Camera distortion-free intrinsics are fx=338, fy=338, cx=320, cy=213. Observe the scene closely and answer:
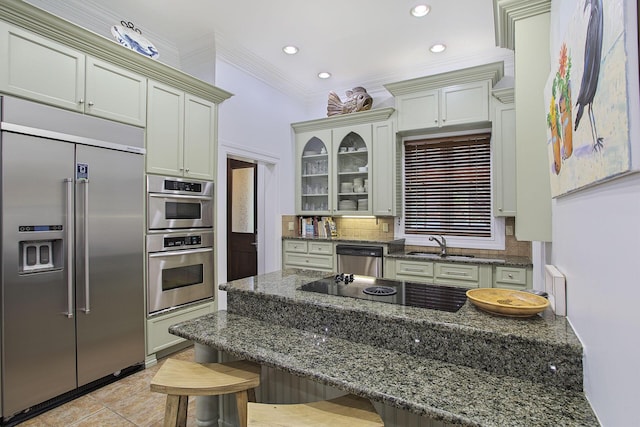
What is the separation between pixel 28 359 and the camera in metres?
2.12

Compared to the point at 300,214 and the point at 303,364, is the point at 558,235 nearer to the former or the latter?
the point at 303,364

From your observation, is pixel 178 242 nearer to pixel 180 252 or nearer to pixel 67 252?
pixel 180 252

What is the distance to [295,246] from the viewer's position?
4.61 m

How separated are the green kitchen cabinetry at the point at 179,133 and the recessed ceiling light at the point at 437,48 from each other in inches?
96.7

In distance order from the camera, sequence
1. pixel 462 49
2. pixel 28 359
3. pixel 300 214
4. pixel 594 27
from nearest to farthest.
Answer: pixel 594 27, pixel 28 359, pixel 462 49, pixel 300 214

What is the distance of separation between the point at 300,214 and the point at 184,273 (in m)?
2.06

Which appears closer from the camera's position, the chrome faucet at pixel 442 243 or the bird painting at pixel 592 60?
the bird painting at pixel 592 60

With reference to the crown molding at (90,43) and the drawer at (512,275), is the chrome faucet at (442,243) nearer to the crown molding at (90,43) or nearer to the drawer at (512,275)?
the drawer at (512,275)

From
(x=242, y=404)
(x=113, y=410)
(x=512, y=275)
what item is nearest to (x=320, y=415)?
(x=242, y=404)

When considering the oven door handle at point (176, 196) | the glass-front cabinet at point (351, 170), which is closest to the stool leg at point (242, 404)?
the oven door handle at point (176, 196)

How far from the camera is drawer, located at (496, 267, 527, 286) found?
3199 millimetres

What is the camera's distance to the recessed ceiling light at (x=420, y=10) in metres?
2.97

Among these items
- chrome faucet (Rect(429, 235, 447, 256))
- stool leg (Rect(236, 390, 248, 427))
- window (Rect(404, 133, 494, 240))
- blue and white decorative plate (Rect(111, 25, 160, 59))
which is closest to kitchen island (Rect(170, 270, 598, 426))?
stool leg (Rect(236, 390, 248, 427))

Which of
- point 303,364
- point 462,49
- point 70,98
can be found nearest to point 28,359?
point 70,98
